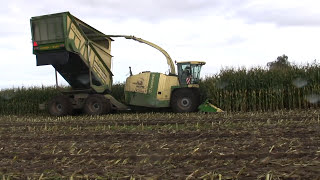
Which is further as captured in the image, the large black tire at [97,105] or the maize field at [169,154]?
the large black tire at [97,105]

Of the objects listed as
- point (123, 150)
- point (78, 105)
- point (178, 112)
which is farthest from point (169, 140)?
point (78, 105)

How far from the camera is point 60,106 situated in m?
14.1

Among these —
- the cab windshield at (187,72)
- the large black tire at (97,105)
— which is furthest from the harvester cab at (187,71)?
the large black tire at (97,105)

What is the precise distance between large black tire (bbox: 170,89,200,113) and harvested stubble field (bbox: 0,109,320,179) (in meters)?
5.59

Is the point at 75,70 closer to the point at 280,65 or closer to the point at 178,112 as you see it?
the point at 178,112

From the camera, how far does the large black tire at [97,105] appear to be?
13.4m

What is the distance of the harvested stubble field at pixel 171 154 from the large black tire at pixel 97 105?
19.5 feet

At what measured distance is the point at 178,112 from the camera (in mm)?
13039

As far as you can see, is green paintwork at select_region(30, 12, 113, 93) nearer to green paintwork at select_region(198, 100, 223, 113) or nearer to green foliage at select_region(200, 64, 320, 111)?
green paintwork at select_region(198, 100, 223, 113)

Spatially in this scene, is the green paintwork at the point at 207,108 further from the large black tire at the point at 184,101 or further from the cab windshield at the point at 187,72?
the cab windshield at the point at 187,72

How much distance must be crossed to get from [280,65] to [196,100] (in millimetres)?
4636

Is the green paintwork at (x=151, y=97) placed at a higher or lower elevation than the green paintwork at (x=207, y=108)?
higher

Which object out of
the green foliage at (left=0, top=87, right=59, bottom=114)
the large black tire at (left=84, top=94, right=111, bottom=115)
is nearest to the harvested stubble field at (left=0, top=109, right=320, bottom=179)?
the large black tire at (left=84, top=94, right=111, bottom=115)

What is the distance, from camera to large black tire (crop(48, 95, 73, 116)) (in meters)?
13.9
